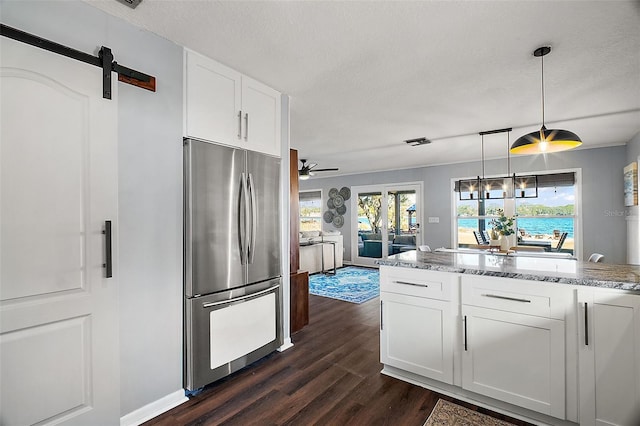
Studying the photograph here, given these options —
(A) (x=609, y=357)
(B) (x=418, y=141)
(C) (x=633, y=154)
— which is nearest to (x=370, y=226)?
(B) (x=418, y=141)

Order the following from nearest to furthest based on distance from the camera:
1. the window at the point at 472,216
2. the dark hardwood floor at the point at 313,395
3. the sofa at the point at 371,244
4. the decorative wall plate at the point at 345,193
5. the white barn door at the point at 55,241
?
the white barn door at the point at 55,241 < the dark hardwood floor at the point at 313,395 < the window at the point at 472,216 < the sofa at the point at 371,244 < the decorative wall plate at the point at 345,193

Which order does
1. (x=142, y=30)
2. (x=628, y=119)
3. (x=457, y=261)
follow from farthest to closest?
(x=628, y=119) → (x=457, y=261) → (x=142, y=30)

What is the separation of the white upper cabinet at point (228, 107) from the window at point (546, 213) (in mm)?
Answer: 5654

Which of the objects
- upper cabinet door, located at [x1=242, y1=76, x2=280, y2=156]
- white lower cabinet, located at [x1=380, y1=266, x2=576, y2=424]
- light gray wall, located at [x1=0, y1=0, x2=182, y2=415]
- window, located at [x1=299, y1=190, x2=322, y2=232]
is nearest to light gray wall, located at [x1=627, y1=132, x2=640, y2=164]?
white lower cabinet, located at [x1=380, y1=266, x2=576, y2=424]

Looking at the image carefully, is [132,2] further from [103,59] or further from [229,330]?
[229,330]

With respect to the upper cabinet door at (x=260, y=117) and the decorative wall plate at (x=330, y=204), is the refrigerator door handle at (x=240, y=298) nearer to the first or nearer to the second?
the upper cabinet door at (x=260, y=117)

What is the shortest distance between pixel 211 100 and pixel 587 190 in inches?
266

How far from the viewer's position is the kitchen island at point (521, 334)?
170cm

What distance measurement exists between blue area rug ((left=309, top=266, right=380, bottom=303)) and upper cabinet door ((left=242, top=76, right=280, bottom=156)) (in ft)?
9.92

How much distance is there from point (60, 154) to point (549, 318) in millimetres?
3090

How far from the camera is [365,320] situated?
3908mm

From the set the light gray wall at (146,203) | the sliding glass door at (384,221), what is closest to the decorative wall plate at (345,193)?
the sliding glass door at (384,221)

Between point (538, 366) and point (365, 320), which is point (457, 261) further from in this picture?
point (365, 320)

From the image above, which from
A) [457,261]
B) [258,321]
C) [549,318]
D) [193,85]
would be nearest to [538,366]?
[549,318]
